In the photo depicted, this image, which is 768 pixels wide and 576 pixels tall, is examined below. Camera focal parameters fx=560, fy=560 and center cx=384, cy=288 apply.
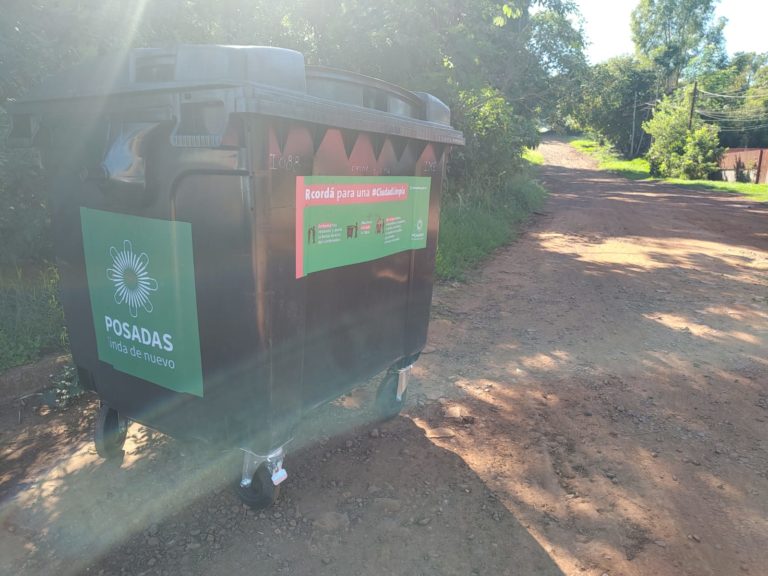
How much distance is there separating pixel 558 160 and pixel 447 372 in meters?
39.7

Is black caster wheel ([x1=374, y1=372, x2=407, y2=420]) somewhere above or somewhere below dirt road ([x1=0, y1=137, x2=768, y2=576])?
above

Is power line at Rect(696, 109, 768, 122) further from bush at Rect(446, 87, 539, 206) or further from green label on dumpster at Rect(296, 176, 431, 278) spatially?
green label on dumpster at Rect(296, 176, 431, 278)

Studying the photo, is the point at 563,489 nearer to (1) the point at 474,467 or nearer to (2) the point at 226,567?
(1) the point at 474,467

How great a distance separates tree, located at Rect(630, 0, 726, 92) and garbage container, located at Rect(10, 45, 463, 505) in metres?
46.5

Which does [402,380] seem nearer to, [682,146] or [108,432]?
[108,432]

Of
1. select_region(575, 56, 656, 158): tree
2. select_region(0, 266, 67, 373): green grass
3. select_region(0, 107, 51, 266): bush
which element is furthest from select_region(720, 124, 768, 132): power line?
select_region(0, 266, 67, 373): green grass

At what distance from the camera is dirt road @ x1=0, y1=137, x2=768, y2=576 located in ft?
7.88

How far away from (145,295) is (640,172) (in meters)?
33.2

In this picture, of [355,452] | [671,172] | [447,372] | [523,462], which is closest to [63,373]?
[355,452]

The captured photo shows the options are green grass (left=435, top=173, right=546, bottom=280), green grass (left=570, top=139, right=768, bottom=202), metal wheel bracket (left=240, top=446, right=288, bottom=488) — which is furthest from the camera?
green grass (left=570, top=139, right=768, bottom=202)

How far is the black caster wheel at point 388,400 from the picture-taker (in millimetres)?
3506

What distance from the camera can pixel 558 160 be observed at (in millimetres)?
40781

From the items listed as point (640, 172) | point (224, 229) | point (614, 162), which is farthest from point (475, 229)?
point (614, 162)

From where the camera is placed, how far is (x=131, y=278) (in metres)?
2.51
